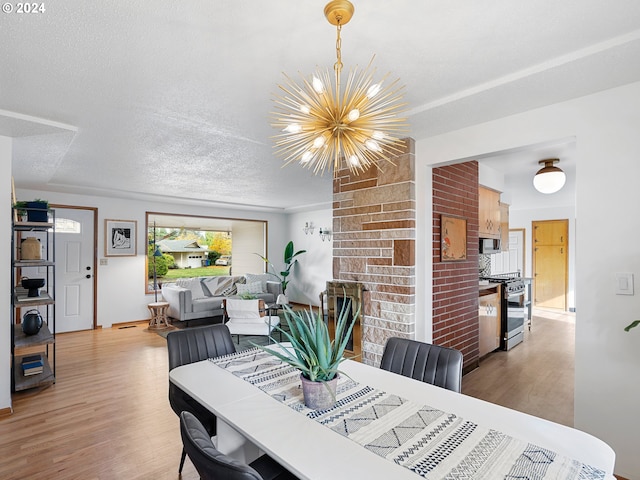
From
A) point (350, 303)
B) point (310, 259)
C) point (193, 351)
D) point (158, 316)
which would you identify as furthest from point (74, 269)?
point (350, 303)

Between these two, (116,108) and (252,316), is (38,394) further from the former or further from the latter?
A: (116,108)

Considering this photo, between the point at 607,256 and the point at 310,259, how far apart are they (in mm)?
6138

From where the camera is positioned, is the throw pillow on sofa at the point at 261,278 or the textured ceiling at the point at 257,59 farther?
the throw pillow on sofa at the point at 261,278

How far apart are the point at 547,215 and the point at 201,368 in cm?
787

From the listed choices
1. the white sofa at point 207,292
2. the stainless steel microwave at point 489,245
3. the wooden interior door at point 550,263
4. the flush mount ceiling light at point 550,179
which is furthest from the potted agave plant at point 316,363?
the wooden interior door at point 550,263

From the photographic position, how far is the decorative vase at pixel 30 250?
314 cm

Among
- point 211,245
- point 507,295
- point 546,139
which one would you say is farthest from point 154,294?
point 546,139

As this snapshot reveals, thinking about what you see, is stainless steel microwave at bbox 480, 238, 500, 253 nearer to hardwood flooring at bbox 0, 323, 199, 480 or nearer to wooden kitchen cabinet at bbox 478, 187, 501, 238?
wooden kitchen cabinet at bbox 478, 187, 501, 238

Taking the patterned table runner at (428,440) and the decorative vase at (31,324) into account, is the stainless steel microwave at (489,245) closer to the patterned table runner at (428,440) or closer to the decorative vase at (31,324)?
the patterned table runner at (428,440)

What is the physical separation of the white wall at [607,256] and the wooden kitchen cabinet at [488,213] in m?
2.04

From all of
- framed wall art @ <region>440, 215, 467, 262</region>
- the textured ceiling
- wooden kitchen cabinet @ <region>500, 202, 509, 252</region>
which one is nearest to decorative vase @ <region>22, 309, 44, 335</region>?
the textured ceiling

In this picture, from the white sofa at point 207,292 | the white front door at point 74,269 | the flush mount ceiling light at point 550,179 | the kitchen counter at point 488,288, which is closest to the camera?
the flush mount ceiling light at point 550,179

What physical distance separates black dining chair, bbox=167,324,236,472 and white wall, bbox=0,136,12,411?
175 centimetres

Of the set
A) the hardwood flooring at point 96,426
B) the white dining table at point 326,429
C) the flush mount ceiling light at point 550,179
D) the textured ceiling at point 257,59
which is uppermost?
the textured ceiling at point 257,59
